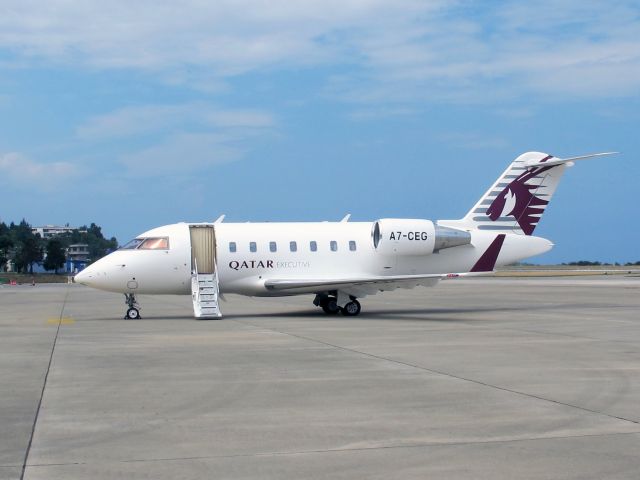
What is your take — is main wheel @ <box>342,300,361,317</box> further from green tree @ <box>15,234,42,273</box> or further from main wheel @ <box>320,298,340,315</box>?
green tree @ <box>15,234,42,273</box>

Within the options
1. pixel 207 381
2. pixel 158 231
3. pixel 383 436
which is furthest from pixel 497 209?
pixel 383 436

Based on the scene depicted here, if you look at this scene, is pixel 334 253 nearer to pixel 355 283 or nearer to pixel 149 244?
pixel 355 283

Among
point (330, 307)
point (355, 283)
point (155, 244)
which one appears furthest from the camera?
point (330, 307)

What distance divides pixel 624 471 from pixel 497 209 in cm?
2119

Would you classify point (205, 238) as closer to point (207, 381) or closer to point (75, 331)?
point (75, 331)

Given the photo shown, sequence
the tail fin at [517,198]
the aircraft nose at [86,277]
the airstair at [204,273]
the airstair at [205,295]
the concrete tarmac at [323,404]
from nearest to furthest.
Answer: the concrete tarmac at [323,404] → the airstair at [205,295] → the airstair at [204,273] → the aircraft nose at [86,277] → the tail fin at [517,198]

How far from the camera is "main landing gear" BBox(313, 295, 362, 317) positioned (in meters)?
25.8

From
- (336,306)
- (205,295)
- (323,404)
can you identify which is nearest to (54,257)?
(336,306)

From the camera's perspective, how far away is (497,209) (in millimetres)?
27547

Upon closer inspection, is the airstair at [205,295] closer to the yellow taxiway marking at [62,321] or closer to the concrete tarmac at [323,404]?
the yellow taxiway marking at [62,321]

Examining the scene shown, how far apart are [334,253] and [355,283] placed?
1.99 metres

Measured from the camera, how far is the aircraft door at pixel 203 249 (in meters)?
25.4

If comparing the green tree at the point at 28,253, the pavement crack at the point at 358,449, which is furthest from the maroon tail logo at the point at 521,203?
the green tree at the point at 28,253

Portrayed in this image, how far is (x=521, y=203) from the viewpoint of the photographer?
1088 inches
